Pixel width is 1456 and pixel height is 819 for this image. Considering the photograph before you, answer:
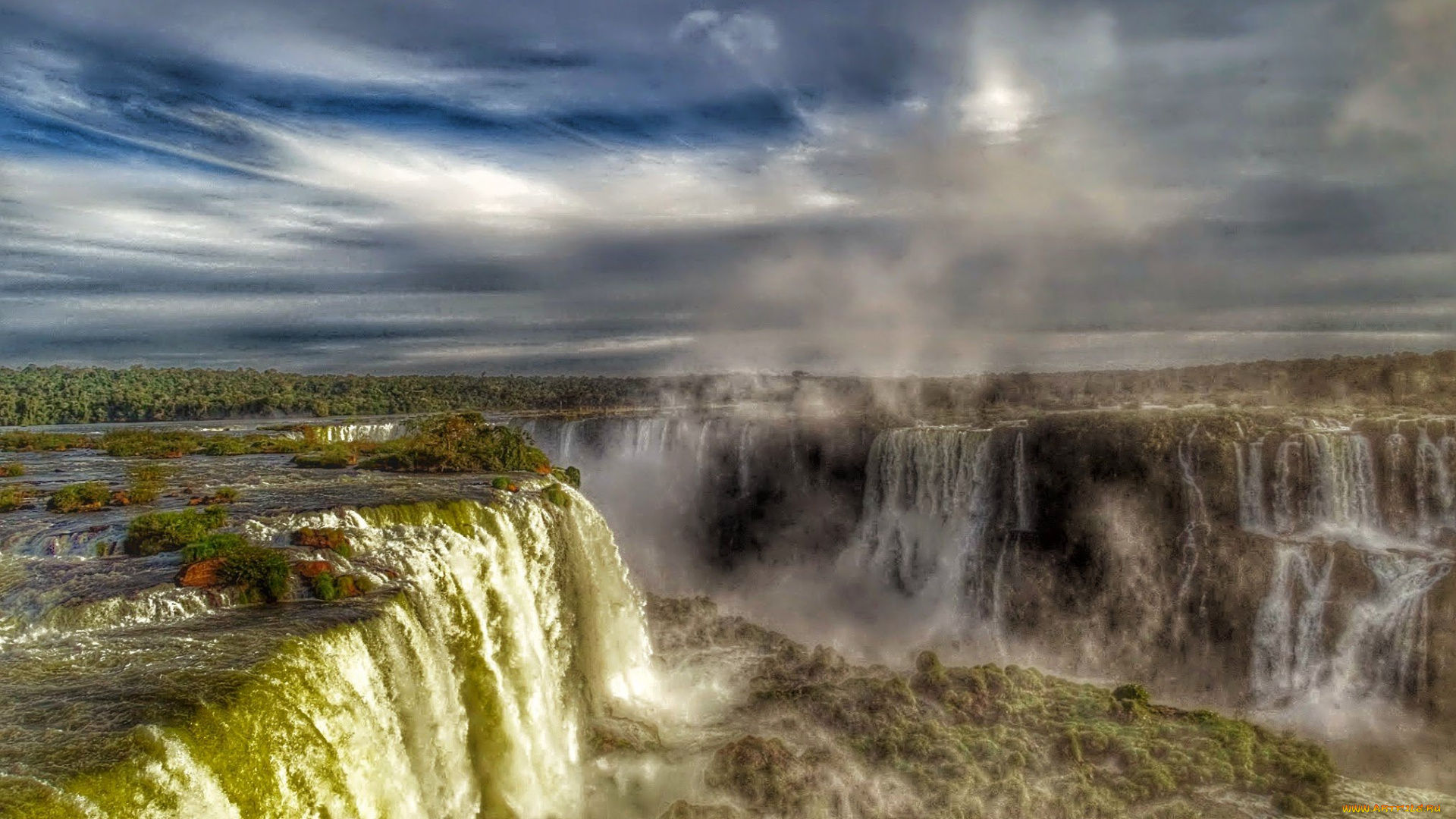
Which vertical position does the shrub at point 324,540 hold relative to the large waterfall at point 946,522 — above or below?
above

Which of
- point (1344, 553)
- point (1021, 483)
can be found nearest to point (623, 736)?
point (1021, 483)

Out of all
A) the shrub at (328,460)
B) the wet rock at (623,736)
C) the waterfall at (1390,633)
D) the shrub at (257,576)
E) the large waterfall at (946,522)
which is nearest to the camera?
the shrub at (257,576)

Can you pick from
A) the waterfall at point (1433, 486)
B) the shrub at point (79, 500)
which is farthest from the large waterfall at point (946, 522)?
the shrub at point (79, 500)

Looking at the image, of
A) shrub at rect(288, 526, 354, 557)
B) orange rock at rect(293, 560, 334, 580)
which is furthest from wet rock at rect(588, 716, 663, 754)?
orange rock at rect(293, 560, 334, 580)

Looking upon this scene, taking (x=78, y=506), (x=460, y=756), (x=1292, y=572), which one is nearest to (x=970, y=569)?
(x=1292, y=572)

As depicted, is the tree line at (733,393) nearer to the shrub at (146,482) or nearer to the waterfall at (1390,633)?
the waterfall at (1390,633)

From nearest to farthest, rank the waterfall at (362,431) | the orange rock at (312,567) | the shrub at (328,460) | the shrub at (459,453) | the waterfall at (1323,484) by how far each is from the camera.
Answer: the orange rock at (312,567) < the shrub at (459,453) < the shrub at (328,460) < the waterfall at (1323,484) < the waterfall at (362,431)

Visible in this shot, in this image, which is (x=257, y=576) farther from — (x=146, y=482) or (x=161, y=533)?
(x=146, y=482)
